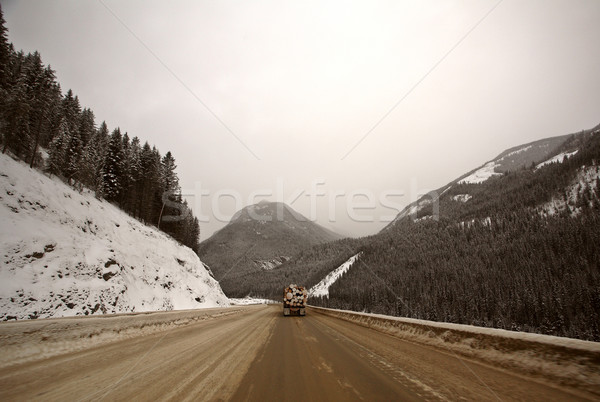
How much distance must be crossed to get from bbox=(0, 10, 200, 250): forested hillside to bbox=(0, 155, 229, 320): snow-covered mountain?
5791mm

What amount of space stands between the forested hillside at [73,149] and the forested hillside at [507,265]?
66.5 meters

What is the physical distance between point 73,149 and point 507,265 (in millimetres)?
110942

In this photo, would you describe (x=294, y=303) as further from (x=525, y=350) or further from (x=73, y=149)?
(x=73, y=149)

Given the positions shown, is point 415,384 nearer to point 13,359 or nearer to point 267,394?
point 267,394

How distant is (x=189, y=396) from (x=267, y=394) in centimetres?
100

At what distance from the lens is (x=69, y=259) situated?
24.2 meters

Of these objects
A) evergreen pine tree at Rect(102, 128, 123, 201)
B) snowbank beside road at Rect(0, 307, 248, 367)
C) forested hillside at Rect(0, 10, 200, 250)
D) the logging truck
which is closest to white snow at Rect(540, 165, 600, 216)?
the logging truck

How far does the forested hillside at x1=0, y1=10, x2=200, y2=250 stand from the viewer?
117 feet

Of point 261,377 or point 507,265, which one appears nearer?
point 261,377

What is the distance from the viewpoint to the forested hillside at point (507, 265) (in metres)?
60.0

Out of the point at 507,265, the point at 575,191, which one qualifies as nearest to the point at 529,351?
the point at 507,265

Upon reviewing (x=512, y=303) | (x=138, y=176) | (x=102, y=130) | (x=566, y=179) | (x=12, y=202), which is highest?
(x=566, y=179)

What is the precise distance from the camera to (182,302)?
40.0 metres

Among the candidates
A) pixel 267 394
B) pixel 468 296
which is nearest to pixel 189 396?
pixel 267 394
